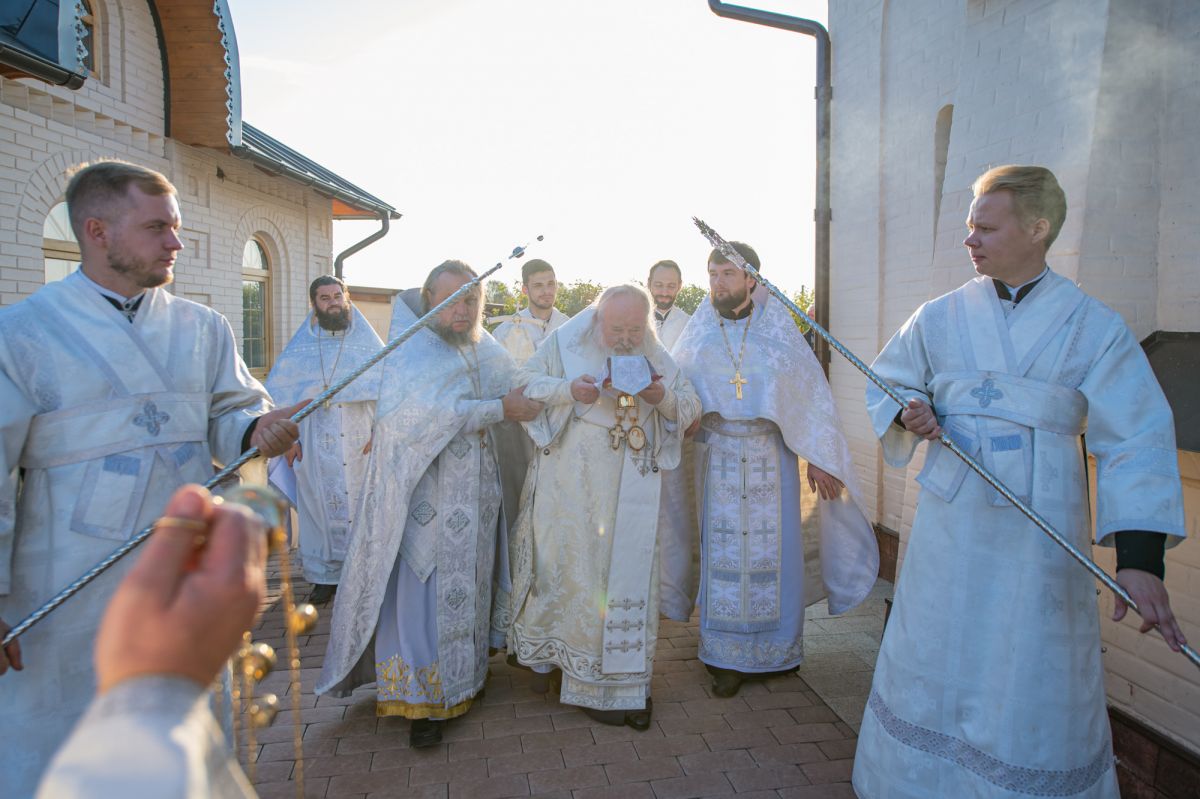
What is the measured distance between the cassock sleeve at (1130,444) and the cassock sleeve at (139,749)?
2678mm

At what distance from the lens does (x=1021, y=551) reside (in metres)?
2.73

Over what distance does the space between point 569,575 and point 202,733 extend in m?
3.64

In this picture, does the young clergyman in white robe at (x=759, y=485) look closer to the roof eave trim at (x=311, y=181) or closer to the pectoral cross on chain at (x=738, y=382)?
the pectoral cross on chain at (x=738, y=382)

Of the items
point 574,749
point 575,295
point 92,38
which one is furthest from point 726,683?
point 575,295

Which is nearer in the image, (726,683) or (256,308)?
(726,683)

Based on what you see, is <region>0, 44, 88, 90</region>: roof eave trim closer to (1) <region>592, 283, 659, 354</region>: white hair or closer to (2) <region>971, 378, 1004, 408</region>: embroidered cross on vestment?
(1) <region>592, 283, 659, 354</region>: white hair

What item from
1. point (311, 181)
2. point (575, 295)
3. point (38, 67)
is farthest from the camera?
point (575, 295)

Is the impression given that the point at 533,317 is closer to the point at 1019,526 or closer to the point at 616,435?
the point at 616,435

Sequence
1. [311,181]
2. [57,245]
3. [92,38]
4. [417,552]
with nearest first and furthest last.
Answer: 1. [417,552]
2. [57,245]
3. [92,38]
4. [311,181]

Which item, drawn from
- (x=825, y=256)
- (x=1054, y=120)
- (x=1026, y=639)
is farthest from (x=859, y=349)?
(x=1026, y=639)

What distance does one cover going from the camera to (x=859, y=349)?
6551 millimetres

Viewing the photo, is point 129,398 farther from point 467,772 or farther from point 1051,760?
point 1051,760

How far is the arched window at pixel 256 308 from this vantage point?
11.8m

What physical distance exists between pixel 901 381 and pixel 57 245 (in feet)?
27.5
